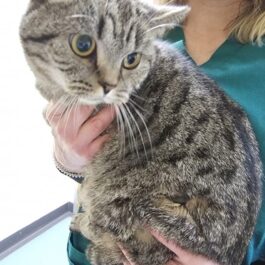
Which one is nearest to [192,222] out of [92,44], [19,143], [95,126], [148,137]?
[148,137]

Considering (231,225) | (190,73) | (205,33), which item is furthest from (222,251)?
(205,33)

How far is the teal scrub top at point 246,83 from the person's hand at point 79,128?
0.85 ft

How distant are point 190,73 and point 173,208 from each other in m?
0.34

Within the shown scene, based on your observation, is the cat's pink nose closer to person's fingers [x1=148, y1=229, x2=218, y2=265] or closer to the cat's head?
the cat's head

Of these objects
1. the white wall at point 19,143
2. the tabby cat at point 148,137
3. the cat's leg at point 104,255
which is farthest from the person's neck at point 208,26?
the white wall at point 19,143

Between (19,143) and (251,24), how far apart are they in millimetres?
1390

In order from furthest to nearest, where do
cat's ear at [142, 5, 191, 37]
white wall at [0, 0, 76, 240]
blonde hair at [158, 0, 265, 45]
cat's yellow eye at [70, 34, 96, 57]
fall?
1. white wall at [0, 0, 76, 240]
2. blonde hair at [158, 0, 265, 45]
3. cat's ear at [142, 5, 191, 37]
4. cat's yellow eye at [70, 34, 96, 57]

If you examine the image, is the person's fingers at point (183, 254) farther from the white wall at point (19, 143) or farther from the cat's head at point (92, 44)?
the white wall at point (19, 143)

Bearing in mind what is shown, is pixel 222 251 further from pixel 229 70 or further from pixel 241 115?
pixel 229 70

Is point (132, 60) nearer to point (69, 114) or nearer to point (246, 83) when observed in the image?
point (69, 114)

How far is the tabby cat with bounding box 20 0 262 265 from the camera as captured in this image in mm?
875

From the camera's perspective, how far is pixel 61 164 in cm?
116

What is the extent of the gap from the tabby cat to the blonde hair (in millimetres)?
184

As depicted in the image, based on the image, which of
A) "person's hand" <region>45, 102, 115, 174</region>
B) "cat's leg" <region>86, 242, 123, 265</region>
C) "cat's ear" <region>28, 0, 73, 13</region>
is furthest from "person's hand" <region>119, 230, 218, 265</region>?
"cat's ear" <region>28, 0, 73, 13</region>
